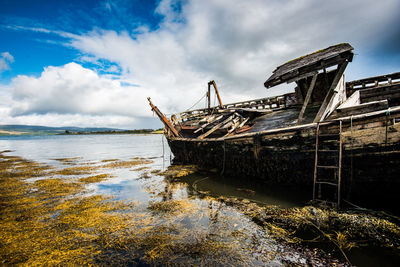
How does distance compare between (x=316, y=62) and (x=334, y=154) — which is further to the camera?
(x=316, y=62)

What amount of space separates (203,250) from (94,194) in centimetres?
601

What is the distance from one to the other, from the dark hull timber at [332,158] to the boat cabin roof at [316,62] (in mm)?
3417

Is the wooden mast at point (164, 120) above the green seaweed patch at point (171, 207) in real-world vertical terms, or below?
above

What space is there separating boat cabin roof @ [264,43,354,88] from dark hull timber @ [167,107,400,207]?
3.42m

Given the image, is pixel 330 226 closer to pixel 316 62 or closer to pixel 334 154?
pixel 334 154

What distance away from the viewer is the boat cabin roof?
737cm

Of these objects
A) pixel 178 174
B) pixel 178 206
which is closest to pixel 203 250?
pixel 178 206

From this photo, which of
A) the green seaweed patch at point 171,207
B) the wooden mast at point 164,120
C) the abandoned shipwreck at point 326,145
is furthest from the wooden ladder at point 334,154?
the wooden mast at point 164,120

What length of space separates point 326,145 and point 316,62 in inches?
165

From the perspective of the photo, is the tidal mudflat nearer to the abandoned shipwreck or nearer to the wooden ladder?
the wooden ladder

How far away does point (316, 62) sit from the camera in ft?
26.0

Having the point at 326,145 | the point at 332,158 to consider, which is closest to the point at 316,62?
the point at 326,145

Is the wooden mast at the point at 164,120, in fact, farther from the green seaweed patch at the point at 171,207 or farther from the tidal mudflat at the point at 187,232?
the green seaweed patch at the point at 171,207

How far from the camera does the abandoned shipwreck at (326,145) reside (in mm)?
5145
